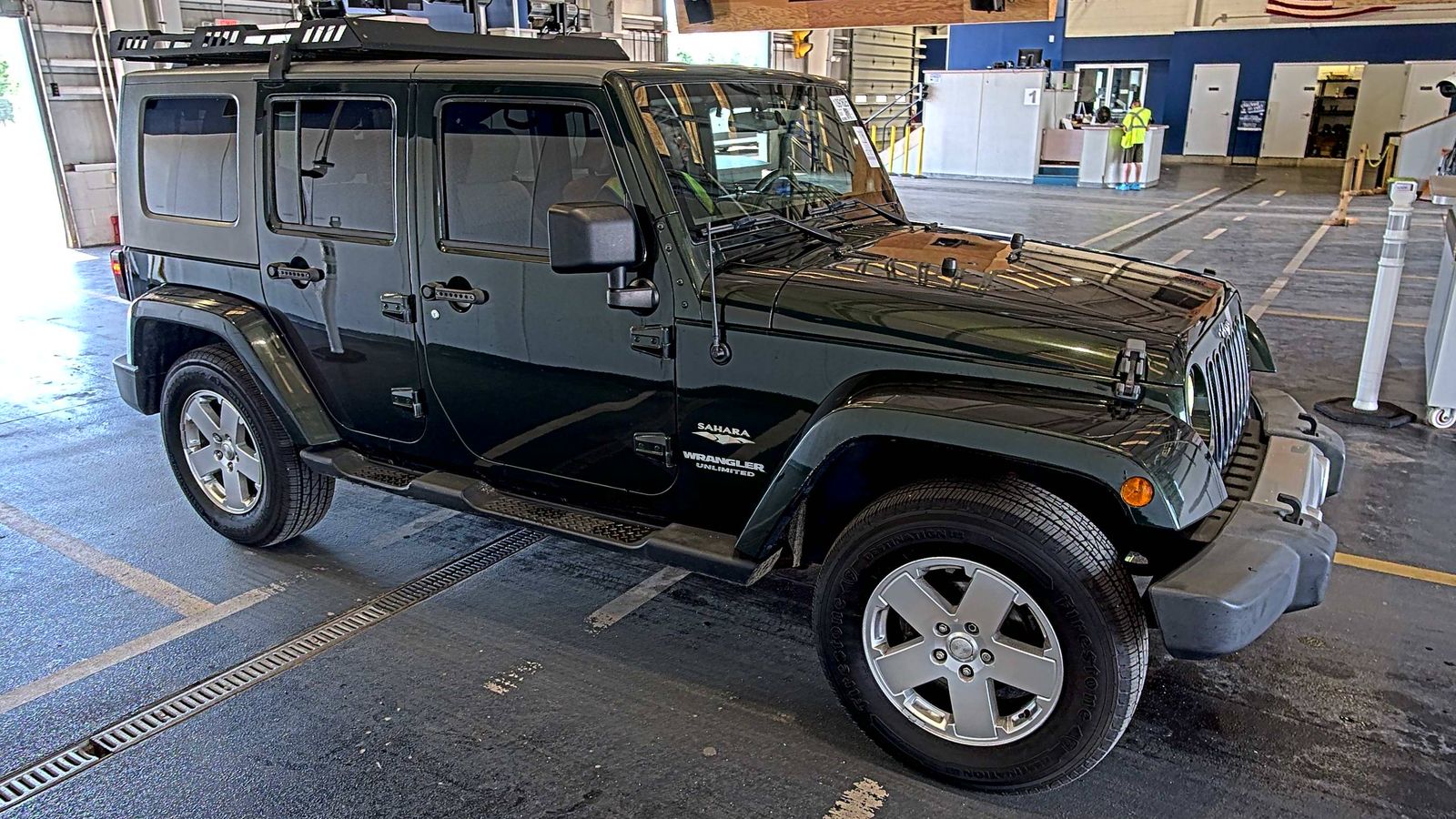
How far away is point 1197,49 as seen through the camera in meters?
25.0

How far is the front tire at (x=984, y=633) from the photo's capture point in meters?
2.23

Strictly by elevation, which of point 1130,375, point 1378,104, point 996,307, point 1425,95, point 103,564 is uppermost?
point 1425,95

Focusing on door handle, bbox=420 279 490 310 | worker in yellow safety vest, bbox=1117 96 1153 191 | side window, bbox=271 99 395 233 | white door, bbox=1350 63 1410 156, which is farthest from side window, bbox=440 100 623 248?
white door, bbox=1350 63 1410 156

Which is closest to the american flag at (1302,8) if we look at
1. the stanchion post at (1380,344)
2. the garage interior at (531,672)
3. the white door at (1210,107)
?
the white door at (1210,107)

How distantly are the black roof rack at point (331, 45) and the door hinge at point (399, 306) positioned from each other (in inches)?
31.6

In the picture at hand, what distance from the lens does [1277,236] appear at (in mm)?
12156

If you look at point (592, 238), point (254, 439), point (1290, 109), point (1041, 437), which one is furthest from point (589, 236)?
point (1290, 109)

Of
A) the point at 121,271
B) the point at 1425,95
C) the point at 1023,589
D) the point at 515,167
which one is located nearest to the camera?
the point at 1023,589

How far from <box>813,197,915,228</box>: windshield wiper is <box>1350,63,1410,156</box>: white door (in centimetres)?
2363

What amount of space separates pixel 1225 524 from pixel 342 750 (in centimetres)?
236

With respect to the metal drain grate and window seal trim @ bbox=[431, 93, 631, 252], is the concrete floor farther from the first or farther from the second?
window seal trim @ bbox=[431, 93, 631, 252]

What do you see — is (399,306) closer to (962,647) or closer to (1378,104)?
(962,647)

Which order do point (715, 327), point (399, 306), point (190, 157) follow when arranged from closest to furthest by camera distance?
point (715, 327), point (399, 306), point (190, 157)

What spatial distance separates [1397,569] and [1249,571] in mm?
2037
